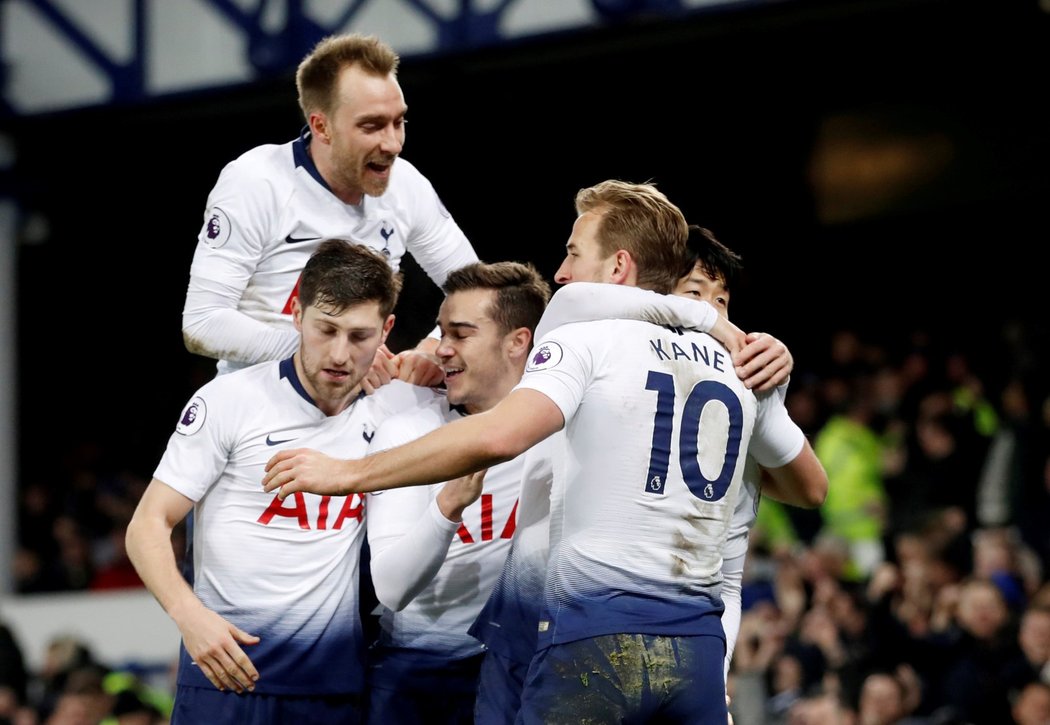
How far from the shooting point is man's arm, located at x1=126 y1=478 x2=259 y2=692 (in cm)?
442

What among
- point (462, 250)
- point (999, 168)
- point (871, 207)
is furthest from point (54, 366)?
point (462, 250)

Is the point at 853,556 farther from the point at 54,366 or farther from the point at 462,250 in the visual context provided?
the point at 54,366

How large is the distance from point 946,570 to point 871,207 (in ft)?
17.7

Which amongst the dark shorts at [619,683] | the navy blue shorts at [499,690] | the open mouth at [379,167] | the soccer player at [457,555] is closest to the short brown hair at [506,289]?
the soccer player at [457,555]

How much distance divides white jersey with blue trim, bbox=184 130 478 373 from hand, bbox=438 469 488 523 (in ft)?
3.04

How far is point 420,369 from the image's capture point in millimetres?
5121

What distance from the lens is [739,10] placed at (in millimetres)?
11258

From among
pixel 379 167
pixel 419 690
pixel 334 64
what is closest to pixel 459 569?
pixel 419 690

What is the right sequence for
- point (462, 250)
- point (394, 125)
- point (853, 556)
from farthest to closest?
point (853, 556) → point (462, 250) → point (394, 125)

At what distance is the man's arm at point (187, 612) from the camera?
14.5ft

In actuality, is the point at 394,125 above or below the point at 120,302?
below

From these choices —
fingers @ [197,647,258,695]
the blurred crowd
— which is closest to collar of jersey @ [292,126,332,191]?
fingers @ [197,647,258,695]

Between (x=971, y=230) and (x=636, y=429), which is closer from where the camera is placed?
(x=636, y=429)

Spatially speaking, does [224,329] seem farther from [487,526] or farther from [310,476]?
[310,476]
